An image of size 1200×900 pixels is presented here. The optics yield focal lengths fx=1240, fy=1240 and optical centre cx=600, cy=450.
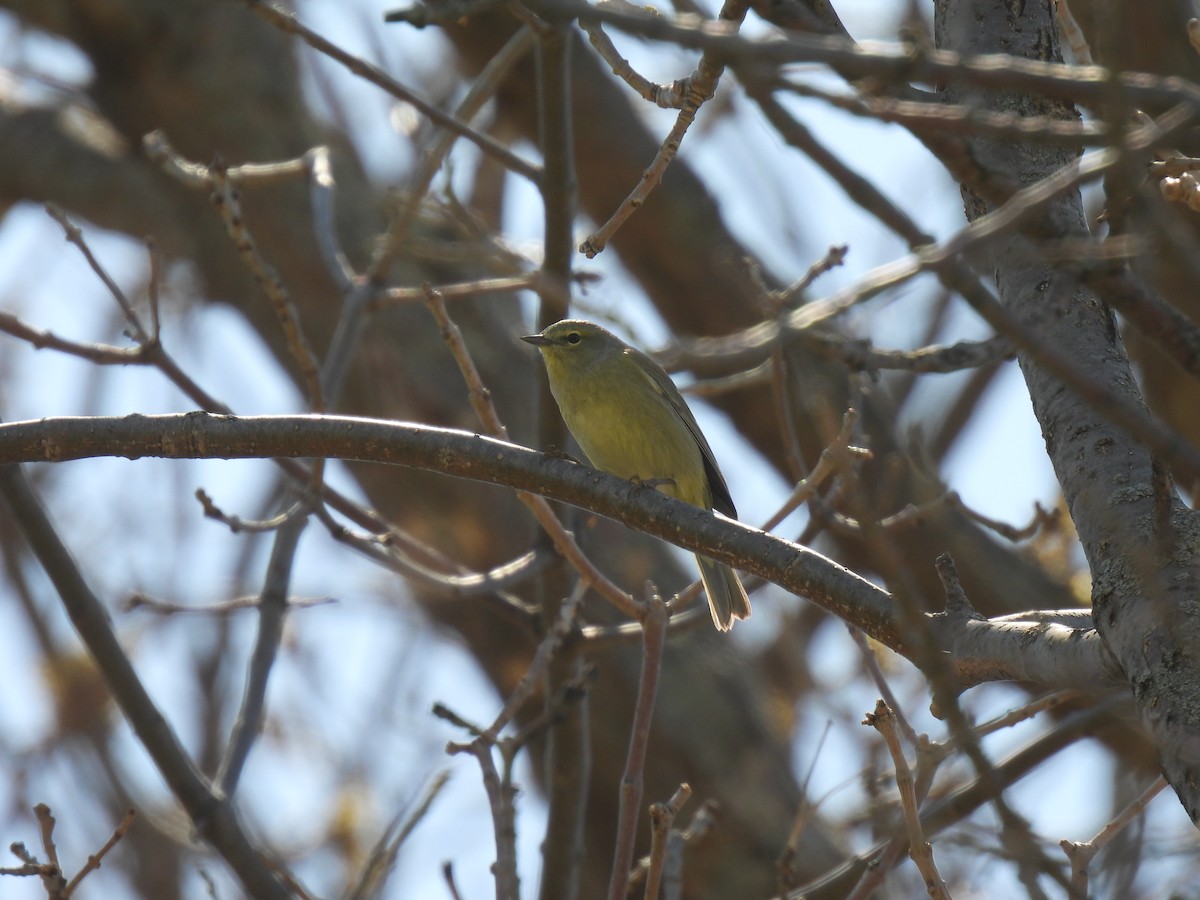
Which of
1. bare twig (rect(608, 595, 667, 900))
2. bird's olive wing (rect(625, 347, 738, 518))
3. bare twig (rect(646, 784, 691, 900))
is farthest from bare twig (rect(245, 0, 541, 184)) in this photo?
bare twig (rect(646, 784, 691, 900))

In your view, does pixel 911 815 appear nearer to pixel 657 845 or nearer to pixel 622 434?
pixel 657 845

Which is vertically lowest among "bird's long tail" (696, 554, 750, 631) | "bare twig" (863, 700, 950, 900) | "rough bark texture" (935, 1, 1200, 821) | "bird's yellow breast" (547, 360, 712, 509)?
"bare twig" (863, 700, 950, 900)

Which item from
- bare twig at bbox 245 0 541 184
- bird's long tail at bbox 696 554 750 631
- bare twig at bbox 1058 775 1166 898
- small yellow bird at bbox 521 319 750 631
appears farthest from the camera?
small yellow bird at bbox 521 319 750 631

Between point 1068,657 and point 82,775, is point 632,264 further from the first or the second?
point 1068,657

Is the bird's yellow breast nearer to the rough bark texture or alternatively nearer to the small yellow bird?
the small yellow bird

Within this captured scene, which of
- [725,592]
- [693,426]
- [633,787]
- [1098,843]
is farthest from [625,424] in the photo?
[1098,843]

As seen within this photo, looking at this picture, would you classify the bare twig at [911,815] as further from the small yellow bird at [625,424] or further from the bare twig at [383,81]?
the small yellow bird at [625,424]

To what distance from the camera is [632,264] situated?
29.9 feet

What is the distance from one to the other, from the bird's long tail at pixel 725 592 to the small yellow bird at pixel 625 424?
1cm

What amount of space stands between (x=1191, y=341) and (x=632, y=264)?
7.14 meters

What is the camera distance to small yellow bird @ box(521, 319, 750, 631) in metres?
6.19

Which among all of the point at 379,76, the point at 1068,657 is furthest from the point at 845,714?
the point at 1068,657

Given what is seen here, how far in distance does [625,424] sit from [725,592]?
995 millimetres

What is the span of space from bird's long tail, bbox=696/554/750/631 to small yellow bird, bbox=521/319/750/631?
1cm
